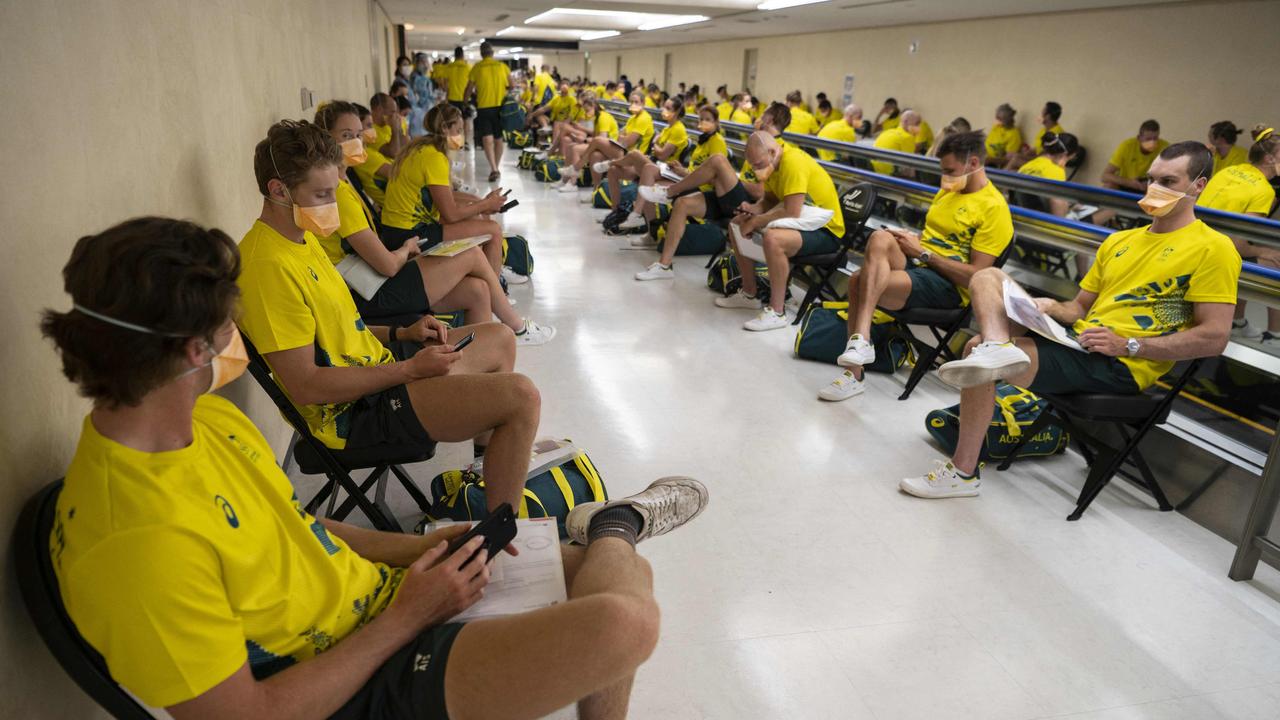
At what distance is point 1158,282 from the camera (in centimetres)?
305

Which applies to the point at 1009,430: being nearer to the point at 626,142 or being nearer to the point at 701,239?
the point at 701,239

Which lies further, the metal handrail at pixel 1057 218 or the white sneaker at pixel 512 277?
the white sneaker at pixel 512 277

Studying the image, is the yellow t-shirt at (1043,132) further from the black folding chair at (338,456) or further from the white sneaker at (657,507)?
the black folding chair at (338,456)

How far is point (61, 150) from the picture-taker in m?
1.48

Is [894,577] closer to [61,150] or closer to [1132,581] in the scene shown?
[1132,581]

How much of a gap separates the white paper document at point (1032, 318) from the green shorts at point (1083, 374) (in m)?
0.06

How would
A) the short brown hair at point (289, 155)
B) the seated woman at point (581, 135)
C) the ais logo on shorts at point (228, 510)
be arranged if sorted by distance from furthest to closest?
1. the seated woman at point (581, 135)
2. the short brown hair at point (289, 155)
3. the ais logo on shorts at point (228, 510)

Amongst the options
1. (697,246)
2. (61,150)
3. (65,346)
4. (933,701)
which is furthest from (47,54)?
(697,246)

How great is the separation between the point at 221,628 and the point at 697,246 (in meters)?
6.39

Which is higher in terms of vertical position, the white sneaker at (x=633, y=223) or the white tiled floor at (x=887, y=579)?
the white sneaker at (x=633, y=223)

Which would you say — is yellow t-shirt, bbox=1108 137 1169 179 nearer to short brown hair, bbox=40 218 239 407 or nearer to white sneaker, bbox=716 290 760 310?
white sneaker, bbox=716 290 760 310

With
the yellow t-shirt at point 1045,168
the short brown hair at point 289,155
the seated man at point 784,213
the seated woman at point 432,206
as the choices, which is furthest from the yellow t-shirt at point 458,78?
the short brown hair at point 289,155

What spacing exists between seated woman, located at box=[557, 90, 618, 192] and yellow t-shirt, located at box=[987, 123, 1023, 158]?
528 cm

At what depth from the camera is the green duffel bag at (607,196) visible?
835 cm
